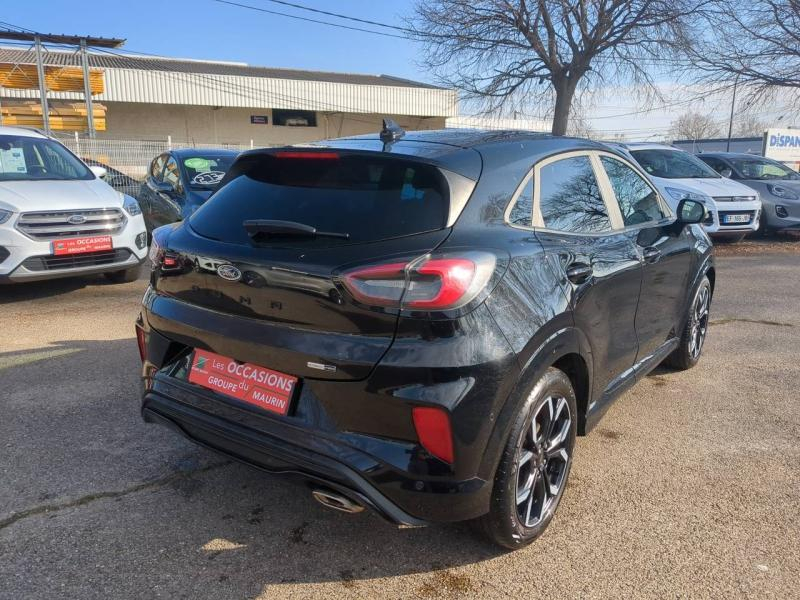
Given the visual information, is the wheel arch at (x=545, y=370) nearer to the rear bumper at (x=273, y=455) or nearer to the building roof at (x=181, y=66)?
the rear bumper at (x=273, y=455)

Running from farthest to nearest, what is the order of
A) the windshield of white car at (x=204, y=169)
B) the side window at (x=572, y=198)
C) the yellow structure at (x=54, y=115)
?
the yellow structure at (x=54, y=115), the windshield of white car at (x=204, y=169), the side window at (x=572, y=198)

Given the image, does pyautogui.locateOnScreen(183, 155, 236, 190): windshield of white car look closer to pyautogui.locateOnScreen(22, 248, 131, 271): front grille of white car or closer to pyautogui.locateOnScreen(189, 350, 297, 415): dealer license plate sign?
pyautogui.locateOnScreen(22, 248, 131, 271): front grille of white car

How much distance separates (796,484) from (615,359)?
1.07 meters

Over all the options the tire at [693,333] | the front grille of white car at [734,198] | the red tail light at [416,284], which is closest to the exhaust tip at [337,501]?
the red tail light at [416,284]

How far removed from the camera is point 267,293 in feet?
7.92

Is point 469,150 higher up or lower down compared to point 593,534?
higher up

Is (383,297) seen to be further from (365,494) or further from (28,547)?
(28,547)

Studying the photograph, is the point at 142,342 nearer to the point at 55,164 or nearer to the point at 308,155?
the point at 308,155

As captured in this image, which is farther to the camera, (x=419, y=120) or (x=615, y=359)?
(x=419, y=120)

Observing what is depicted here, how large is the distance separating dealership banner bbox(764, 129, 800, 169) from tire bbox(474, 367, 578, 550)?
896 inches

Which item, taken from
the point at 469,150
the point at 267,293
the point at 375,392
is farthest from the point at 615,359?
the point at 267,293

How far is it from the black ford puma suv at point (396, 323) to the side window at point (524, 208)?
0.01 metres

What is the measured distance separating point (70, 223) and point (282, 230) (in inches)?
189

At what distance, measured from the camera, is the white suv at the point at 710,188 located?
10750 millimetres
